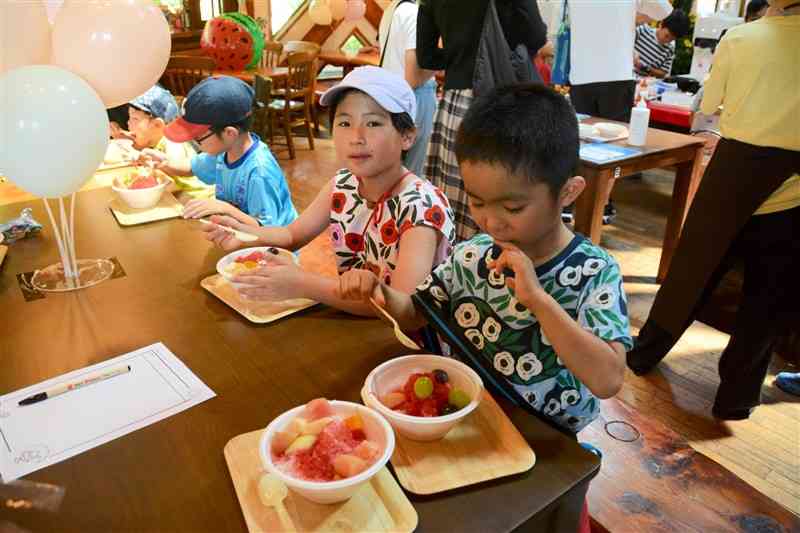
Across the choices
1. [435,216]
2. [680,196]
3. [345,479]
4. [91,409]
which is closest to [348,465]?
[345,479]

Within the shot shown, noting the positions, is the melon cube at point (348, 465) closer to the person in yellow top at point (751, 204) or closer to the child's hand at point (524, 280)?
the child's hand at point (524, 280)

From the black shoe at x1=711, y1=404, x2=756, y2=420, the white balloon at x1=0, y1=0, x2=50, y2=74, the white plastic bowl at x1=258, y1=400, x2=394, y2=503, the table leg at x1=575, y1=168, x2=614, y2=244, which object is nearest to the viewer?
the white plastic bowl at x1=258, y1=400, x2=394, y2=503

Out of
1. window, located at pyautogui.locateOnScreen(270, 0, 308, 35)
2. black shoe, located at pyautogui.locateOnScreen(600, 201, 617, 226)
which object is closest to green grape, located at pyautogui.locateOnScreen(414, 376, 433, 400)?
black shoe, located at pyautogui.locateOnScreen(600, 201, 617, 226)

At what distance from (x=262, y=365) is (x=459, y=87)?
1.98m

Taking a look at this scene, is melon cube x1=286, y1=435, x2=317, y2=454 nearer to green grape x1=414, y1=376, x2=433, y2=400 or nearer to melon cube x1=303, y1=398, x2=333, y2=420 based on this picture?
melon cube x1=303, y1=398, x2=333, y2=420

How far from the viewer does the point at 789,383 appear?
7.88ft

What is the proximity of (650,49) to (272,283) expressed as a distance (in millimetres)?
4728

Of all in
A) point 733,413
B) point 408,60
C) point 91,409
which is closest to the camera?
point 91,409

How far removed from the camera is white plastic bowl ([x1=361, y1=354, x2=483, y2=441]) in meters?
0.82

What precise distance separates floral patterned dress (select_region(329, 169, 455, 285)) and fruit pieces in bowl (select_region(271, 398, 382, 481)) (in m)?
0.65

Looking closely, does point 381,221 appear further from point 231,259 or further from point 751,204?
point 751,204

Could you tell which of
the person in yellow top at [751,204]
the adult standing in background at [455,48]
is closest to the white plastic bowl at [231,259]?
the adult standing in background at [455,48]

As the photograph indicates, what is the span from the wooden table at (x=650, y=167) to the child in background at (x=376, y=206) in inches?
58.5

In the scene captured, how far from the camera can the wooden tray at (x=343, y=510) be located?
71 cm
